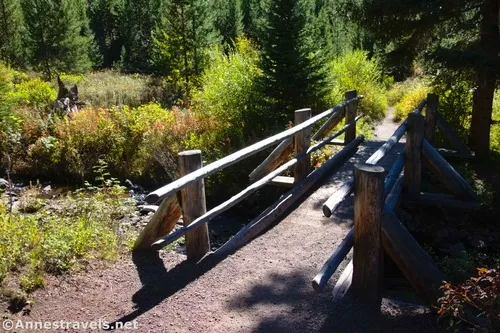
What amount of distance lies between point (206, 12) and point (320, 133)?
20125 mm

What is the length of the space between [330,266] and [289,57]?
994cm

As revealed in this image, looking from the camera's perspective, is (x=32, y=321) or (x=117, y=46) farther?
(x=117, y=46)

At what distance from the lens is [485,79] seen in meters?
8.55

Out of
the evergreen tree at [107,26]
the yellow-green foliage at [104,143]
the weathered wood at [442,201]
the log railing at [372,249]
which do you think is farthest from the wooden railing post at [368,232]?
the evergreen tree at [107,26]

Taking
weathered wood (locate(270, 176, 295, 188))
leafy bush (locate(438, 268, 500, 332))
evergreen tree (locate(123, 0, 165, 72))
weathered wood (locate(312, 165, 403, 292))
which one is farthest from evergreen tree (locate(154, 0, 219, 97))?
leafy bush (locate(438, 268, 500, 332))

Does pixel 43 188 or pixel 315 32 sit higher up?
pixel 315 32

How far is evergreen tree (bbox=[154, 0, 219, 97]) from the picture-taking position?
26344 millimetres

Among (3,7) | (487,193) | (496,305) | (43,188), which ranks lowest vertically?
(43,188)

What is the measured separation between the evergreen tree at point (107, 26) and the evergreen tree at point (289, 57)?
46167 millimetres

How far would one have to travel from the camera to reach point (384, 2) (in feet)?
31.1

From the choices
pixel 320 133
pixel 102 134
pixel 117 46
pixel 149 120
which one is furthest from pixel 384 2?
pixel 117 46

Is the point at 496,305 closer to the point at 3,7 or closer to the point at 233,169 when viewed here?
the point at 233,169

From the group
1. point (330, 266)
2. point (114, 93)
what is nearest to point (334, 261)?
point (330, 266)

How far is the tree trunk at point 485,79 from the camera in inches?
328
